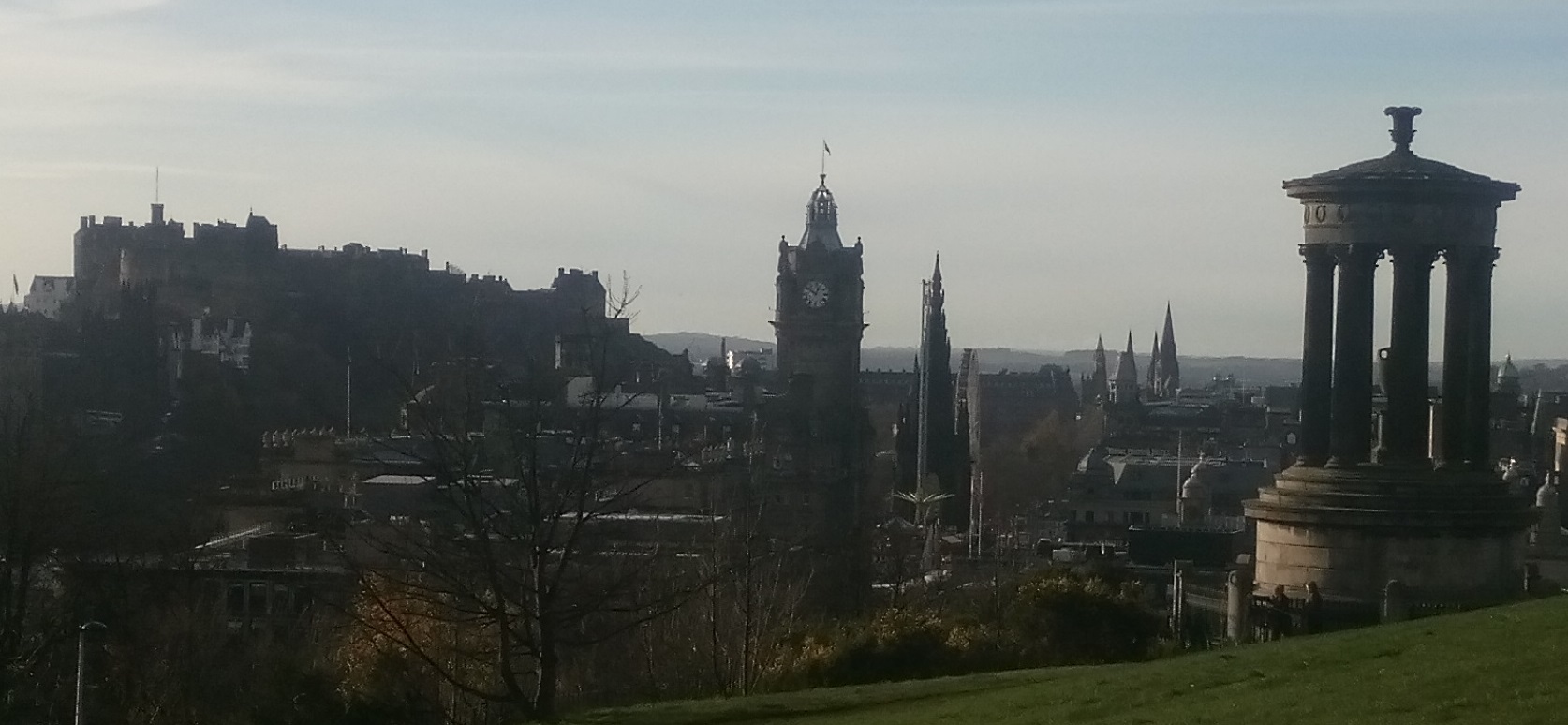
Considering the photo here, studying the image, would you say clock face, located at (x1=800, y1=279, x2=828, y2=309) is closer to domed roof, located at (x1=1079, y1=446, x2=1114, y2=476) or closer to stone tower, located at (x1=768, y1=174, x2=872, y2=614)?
stone tower, located at (x1=768, y1=174, x2=872, y2=614)

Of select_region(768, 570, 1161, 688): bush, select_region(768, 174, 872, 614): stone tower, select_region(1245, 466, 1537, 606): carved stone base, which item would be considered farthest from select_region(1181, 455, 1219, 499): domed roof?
select_region(1245, 466, 1537, 606): carved stone base

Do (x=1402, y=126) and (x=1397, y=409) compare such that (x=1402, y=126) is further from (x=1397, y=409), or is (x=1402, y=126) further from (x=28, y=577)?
(x=28, y=577)

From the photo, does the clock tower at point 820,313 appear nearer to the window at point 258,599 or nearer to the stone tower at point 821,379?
the stone tower at point 821,379

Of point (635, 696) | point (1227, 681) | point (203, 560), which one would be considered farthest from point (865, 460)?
point (1227, 681)

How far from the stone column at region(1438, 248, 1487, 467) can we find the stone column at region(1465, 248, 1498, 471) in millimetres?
98

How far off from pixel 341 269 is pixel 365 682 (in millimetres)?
115393

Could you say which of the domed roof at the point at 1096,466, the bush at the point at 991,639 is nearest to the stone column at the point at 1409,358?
the bush at the point at 991,639

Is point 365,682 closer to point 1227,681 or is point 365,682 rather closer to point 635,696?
point 635,696

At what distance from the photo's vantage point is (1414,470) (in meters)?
29.6

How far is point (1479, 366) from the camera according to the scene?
31047 mm

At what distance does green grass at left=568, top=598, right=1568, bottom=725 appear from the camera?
16.7 metres

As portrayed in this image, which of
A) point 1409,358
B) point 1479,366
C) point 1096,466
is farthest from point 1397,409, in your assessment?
point 1096,466

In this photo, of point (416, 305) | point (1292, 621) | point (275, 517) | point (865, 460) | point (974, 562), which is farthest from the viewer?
point (416, 305)

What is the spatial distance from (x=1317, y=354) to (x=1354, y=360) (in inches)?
21.0
